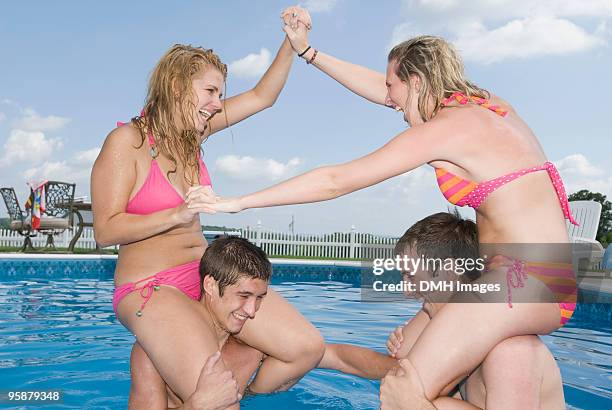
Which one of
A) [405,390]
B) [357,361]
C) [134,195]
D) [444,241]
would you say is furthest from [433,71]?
[357,361]

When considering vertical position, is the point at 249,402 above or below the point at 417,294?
below

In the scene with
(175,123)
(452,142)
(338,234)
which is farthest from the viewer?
(338,234)

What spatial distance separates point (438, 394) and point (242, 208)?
1.23 m

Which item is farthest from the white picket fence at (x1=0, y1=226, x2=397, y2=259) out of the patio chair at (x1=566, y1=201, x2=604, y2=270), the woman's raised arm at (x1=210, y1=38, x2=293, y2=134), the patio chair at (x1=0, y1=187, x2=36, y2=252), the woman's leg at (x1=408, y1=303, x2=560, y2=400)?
the woman's leg at (x1=408, y1=303, x2=560, y2=400)

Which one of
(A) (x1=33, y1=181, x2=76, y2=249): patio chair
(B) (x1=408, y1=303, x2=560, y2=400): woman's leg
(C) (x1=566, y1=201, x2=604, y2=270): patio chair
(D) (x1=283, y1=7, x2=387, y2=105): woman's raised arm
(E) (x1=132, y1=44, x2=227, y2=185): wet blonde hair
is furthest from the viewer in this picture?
(A) (x1=33, y1=181, x2=76, y2=249): patio chair

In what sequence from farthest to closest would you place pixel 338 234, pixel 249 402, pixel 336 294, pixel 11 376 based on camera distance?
pixel 338 234
pixel 336 294
pixel 11 376
pixel 249 402

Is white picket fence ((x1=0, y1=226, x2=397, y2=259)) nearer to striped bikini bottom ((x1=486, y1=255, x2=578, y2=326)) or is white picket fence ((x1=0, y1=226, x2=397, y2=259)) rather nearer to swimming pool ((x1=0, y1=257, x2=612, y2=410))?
swimming pool ((x1=0, y1=257, x2=612, y2=410))

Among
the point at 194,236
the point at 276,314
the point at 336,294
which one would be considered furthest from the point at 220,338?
the point at 336,294

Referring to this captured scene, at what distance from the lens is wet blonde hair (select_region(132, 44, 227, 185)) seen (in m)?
3.38

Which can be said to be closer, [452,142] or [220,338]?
[452,142]

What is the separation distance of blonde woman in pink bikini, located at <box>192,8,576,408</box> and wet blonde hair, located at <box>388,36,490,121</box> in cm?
2

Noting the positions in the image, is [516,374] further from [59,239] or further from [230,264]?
[59,239]

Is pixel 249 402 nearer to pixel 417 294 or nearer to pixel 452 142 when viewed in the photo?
pixel 417 294

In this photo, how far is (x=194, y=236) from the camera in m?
3.58
